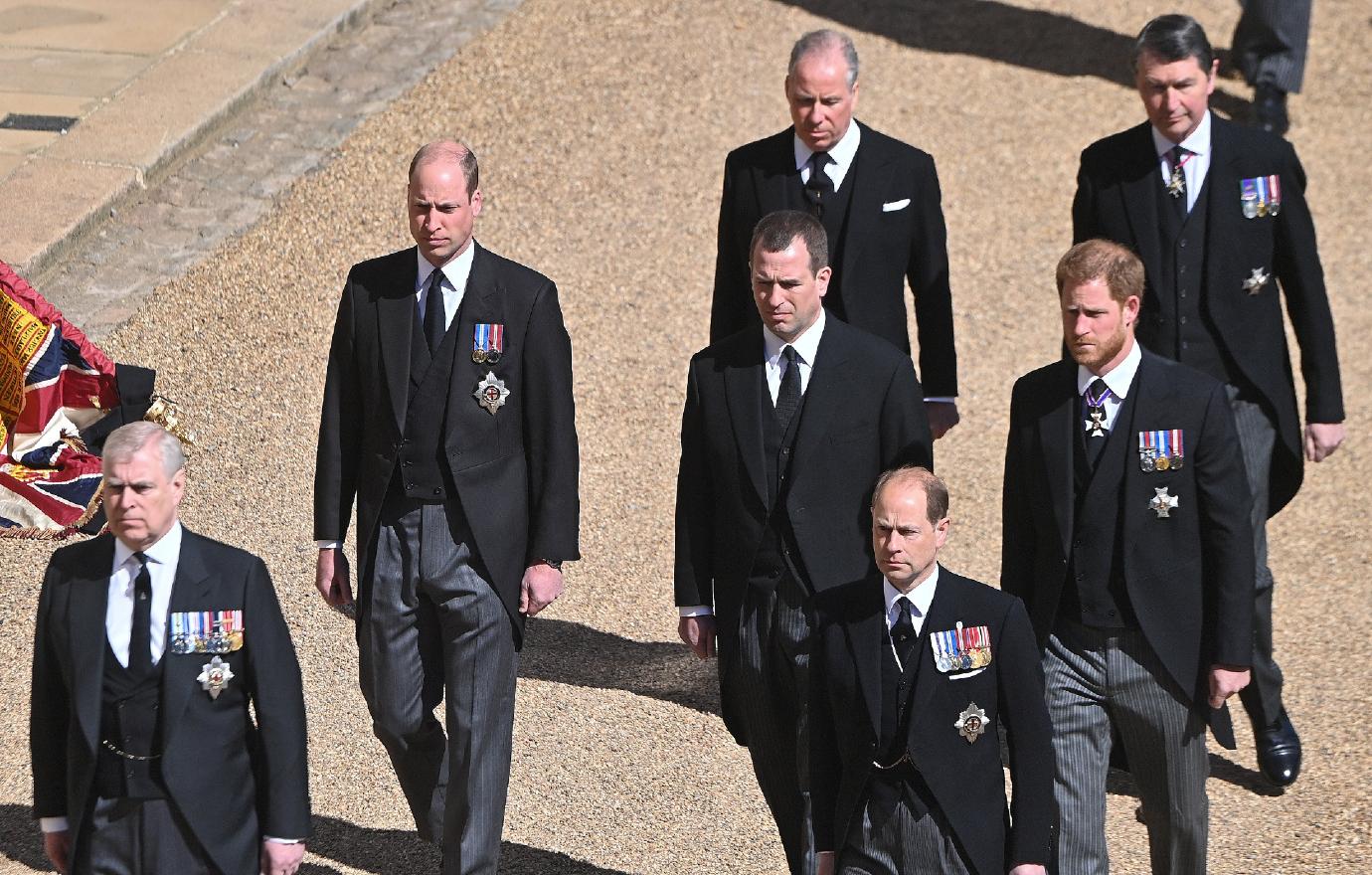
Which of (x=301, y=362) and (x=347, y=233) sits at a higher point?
(x=347, y=233)

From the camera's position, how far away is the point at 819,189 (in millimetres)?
6152

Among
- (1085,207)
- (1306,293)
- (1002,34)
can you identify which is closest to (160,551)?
(1085,207)

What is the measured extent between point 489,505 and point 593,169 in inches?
202

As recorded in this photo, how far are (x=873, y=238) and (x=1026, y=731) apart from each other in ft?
6.40

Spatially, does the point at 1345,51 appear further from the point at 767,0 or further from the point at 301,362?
A: the point at 301,362

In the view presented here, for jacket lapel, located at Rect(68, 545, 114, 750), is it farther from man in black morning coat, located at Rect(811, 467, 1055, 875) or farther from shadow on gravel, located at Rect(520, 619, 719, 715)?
shadow on gravel, located at Rect(520, 619, 719, 715)

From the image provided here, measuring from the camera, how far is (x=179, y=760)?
181 inches

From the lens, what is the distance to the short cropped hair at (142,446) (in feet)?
14.6

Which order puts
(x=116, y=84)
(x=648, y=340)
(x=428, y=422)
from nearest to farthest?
1. (x=428, y=422)
2. (x=648, y=340)
3. (x=116, y=84)

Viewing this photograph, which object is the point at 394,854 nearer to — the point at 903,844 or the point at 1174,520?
the point at 903,844

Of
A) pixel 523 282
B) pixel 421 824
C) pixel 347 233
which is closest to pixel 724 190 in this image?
pixel 523 282

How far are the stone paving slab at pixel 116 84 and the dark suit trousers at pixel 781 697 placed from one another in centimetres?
503

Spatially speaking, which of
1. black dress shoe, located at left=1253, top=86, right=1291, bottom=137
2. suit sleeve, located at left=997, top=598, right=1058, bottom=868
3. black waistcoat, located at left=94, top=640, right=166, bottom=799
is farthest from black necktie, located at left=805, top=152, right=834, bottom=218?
black dress shoe, located at left=1253, top=86, right=1291, bottom=137

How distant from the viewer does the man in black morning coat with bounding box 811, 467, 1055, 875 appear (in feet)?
15.4
